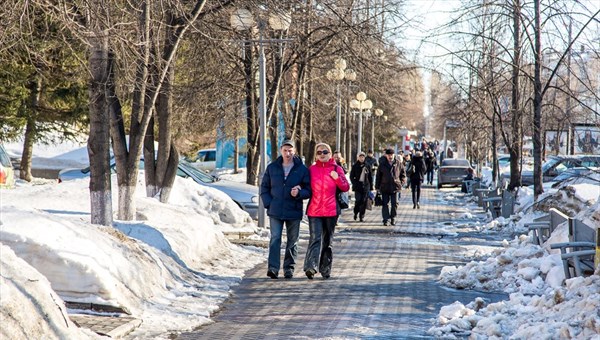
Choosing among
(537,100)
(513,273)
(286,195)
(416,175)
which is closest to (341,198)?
(286,195)

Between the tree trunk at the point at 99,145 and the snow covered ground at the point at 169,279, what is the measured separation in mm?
429

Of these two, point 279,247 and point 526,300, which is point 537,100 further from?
point 526,300

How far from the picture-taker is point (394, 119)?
→ 3056 inches

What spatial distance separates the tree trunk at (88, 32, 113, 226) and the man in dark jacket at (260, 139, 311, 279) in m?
2.24

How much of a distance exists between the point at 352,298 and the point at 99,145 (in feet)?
15.1

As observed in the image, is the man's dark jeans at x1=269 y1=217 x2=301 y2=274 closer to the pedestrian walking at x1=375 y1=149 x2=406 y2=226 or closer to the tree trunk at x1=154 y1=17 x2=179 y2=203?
the tree trunk at x1=154 y1=17 x2=179 y2=203

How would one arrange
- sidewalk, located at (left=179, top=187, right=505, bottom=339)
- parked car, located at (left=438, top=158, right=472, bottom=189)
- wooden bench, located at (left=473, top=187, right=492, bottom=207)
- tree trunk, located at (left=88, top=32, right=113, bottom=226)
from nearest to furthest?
sidewalk, located at (left=179, top=187, right=505, bottom=339) → tree trunk, located at (left=88, top=32, right=113, bottom=226) → wooden bench, located at (left=473, top=187, right=492, bottom=207) → parked car, located at (left=438, top=158, right=472, bottom=189)

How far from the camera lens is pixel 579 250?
10172 millimetres

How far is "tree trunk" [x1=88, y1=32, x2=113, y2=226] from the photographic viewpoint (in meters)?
13.5

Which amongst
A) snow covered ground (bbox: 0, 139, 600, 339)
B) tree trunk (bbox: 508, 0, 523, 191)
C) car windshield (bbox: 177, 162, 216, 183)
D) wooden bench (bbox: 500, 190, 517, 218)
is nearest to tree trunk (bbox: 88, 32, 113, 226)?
snow covered ground (bbox: 0, 139, 600, 339)

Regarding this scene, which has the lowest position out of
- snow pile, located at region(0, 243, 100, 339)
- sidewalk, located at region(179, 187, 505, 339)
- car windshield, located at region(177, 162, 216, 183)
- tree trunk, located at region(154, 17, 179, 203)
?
sidewalk, located at region(179, 187, 505, 339)

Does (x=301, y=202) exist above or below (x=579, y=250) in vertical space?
above

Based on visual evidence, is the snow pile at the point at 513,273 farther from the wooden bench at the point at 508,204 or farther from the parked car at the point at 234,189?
the wooden bench at the point at 508,204

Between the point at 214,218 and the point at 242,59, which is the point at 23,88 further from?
the point at 214,218
